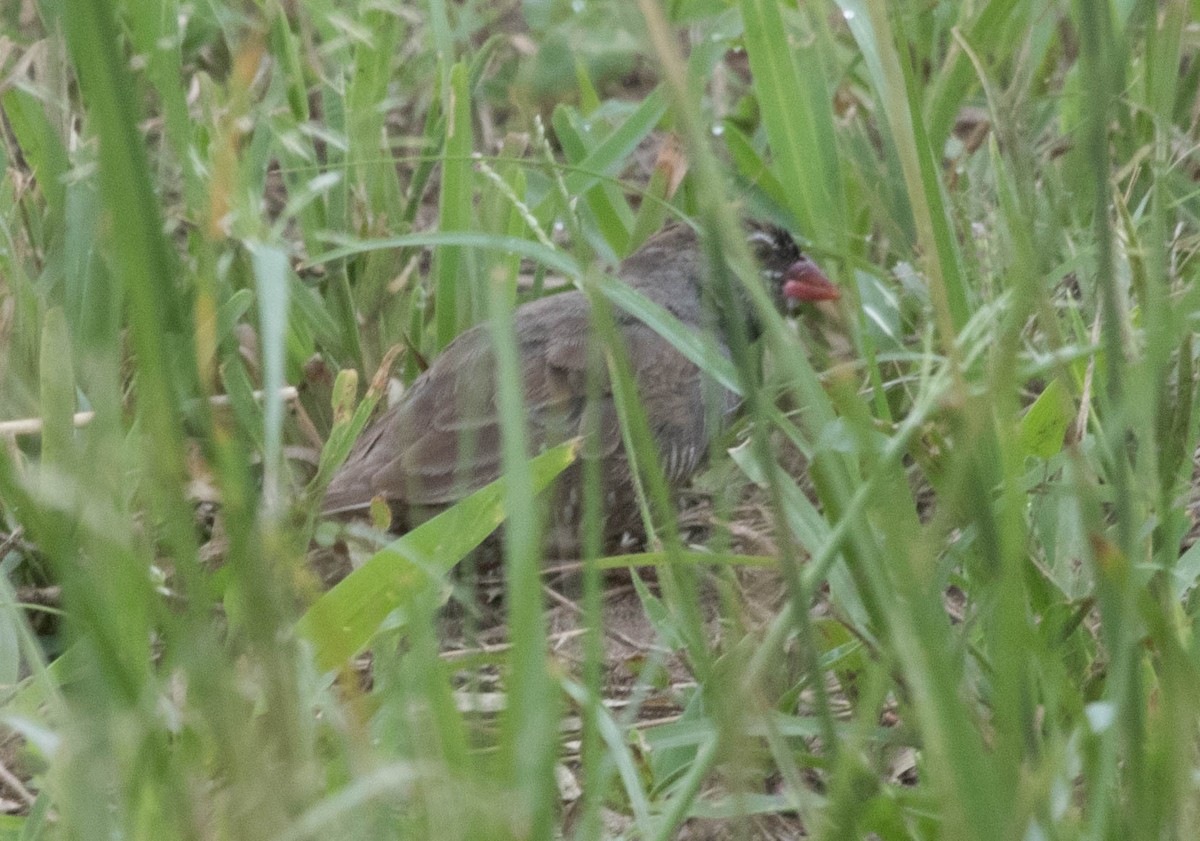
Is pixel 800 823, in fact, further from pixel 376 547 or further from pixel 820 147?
pixel 820 147

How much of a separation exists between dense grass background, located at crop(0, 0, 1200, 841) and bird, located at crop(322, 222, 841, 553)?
0.41ft

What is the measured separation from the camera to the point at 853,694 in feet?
8.23

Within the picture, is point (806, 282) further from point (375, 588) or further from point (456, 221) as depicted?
point (375, 588)

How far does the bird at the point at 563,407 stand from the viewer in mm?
3566

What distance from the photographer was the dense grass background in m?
1.34

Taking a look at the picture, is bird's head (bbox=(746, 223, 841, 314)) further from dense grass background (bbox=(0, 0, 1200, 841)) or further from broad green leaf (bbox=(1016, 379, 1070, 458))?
broad green leaf (bbox=(1016, 379, 1070, 458))

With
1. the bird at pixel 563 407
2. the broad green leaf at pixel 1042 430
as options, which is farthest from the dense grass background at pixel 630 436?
the bird at pixel 563 407

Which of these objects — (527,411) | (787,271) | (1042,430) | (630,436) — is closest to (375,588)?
(630,436)

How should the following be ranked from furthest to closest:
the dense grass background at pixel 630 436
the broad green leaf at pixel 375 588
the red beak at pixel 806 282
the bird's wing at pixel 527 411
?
the red beak at pixel 806 282 → the bird's wing at pixel 527 411 → the broad green leaf at pixel 375 588 → the dense grass background at pixel 630 436

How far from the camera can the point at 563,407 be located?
379 centimetres

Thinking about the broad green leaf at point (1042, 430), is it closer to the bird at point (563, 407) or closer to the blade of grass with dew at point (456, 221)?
the bird at point (563, 407)

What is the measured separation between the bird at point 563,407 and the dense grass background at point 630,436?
0.41ft

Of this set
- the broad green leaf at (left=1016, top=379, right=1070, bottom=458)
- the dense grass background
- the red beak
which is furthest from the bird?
the broad green leaf at (left=1016, top=379, right=1070, bottom=458)

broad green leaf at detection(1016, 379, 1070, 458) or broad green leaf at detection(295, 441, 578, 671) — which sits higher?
broad green leaf at detection(295, 441, 578, 671)
